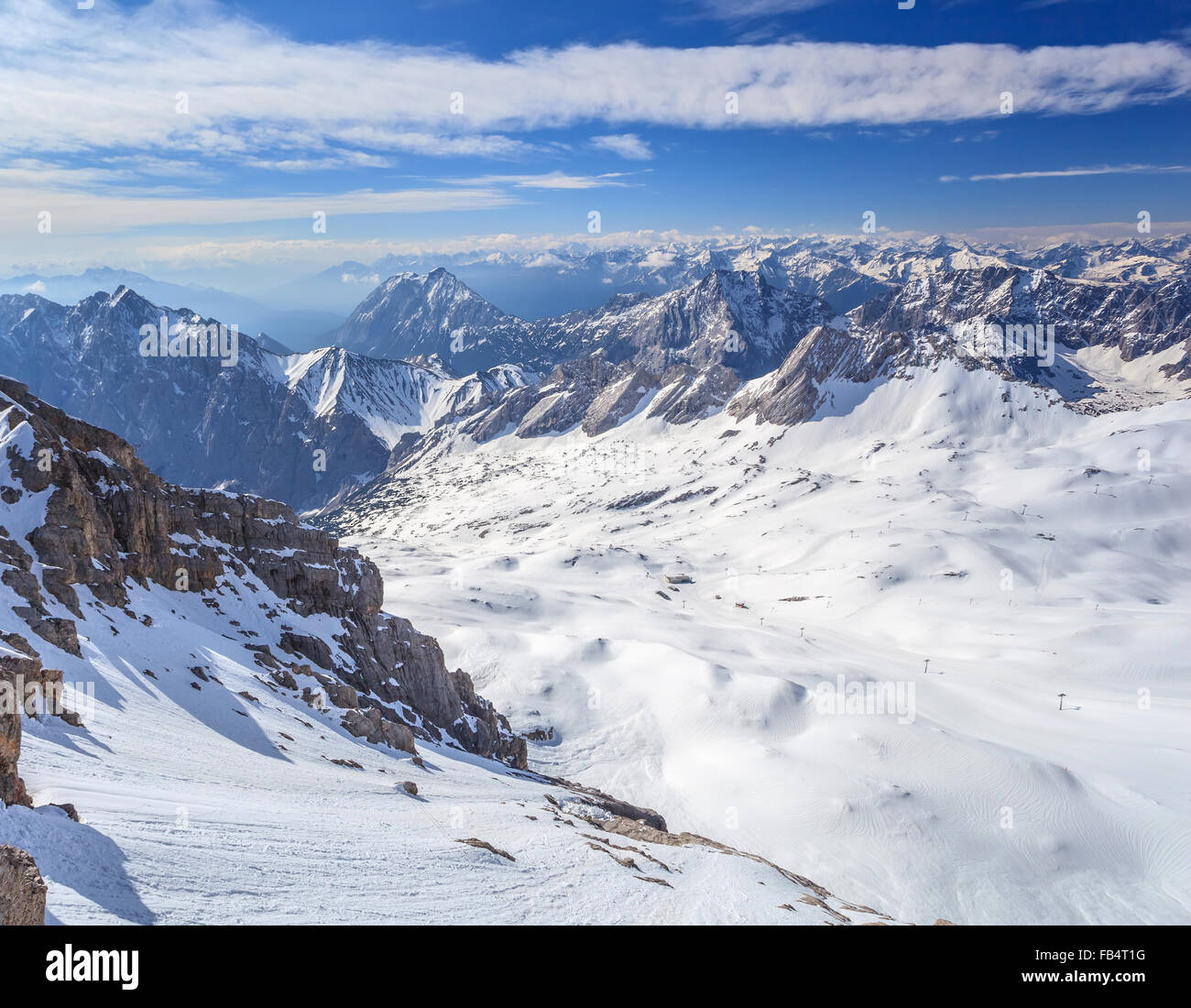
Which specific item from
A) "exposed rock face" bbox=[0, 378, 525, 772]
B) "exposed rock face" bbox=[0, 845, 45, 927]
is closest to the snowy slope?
"exposed rock face" bbox=[0, 378, 525, 772]

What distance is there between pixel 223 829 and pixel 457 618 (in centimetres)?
9538

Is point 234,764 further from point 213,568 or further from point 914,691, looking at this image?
point 914,691

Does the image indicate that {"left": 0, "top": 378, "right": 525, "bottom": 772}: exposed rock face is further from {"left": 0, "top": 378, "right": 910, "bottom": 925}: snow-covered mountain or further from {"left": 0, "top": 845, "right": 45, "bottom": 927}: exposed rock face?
{"left": 0, "top": 845, "right": 45, "bottom": 927}: exposed rock face

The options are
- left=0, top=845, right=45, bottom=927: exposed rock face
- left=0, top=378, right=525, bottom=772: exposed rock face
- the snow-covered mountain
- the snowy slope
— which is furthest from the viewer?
the snowy slope

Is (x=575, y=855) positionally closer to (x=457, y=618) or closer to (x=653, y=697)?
(x=653, y=697)

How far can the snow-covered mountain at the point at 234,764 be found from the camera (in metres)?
16.0

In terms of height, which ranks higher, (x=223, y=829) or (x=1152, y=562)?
(x=223, y=829)

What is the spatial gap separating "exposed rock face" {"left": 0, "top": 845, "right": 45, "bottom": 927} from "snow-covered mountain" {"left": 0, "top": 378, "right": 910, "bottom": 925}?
0.03 m

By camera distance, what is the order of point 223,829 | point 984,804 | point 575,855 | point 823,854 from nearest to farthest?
1. point 223,829
2. point 575,855
3. point 823,854
4. point 984,804

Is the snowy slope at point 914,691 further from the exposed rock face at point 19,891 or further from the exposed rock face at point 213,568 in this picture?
the exposed rock face at point 19,891

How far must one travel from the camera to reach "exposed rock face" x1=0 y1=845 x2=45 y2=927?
432 inches

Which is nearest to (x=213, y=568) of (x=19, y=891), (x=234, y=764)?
(x=234, y=764)

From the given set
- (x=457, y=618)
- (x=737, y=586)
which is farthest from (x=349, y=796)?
(x=737, y=586)
